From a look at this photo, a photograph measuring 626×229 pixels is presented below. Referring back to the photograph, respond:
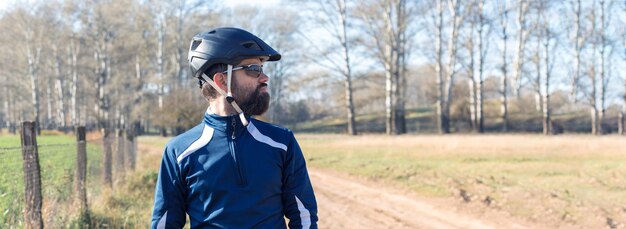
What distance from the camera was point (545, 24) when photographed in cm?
3712

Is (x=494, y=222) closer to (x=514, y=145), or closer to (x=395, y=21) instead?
(x=514, y=145)

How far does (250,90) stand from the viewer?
9.36ft

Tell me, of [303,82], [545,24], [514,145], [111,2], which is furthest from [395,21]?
[111,2]

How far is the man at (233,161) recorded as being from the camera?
2680 mm

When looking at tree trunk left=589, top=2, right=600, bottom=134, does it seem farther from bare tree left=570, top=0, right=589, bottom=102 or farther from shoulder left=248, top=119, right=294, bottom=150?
shoulder left=248, top=119, right=294, bottom=150

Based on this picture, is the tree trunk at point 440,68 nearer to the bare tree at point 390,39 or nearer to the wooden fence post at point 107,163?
the bare tree at point 390,39

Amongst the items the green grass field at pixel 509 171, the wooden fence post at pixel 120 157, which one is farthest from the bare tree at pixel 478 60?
the wooden fence post at pixel 120 157

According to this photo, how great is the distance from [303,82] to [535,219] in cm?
2955

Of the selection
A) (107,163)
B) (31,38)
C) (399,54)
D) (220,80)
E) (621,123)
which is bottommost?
(621,123)

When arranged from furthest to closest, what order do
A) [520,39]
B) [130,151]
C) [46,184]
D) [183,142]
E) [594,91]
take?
[594,91], [520,39], [130,151], [46,184], [183,142]

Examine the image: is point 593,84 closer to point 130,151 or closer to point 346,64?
point 346,64

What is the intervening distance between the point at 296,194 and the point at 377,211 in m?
7.53

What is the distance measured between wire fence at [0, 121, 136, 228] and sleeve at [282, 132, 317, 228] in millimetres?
3547

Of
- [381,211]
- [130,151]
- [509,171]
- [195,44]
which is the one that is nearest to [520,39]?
[509,171]
